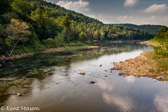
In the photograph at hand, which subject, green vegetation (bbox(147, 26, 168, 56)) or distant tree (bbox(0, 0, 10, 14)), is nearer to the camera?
green vegetation (bbox(147, 26, 168, 56))

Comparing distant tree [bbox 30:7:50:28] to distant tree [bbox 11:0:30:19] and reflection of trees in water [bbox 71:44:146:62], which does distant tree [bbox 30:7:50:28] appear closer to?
distant tree [bbox 11:0:30:19]

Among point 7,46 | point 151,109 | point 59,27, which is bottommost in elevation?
point 151,109

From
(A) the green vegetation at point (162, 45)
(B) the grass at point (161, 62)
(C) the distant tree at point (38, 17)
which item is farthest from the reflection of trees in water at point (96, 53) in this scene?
(C) the distant tree at point (38, 17)

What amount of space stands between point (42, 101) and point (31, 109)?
2.41 m

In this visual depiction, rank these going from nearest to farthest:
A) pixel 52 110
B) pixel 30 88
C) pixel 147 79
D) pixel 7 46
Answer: pixel 52 110, pixel 30 88, pixel 147 79, pixel 7 46

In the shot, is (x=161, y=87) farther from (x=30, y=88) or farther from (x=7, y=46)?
(x=7, y=46)

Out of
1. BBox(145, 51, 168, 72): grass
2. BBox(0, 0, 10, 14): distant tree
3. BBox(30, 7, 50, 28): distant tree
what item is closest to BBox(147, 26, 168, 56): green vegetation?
BBox(145, 51, 168, 72): grass

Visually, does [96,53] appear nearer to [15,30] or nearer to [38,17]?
[15,30]

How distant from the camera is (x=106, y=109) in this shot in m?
18.0

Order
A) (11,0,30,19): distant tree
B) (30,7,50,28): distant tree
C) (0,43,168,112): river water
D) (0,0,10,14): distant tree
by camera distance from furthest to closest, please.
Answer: (30,7,50,28): distant tree < (11,0,30,19): distant tree < (0,0,10,14): distant tree < (0,43,168,112): river water

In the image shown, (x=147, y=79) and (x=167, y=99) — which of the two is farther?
(x=147, y=79)

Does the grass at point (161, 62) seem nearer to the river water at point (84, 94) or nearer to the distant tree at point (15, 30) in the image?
the river water at point (84, 94)

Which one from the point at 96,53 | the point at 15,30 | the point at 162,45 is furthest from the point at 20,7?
the point at 162,45

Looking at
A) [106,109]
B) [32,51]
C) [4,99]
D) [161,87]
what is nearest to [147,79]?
[161,87]
